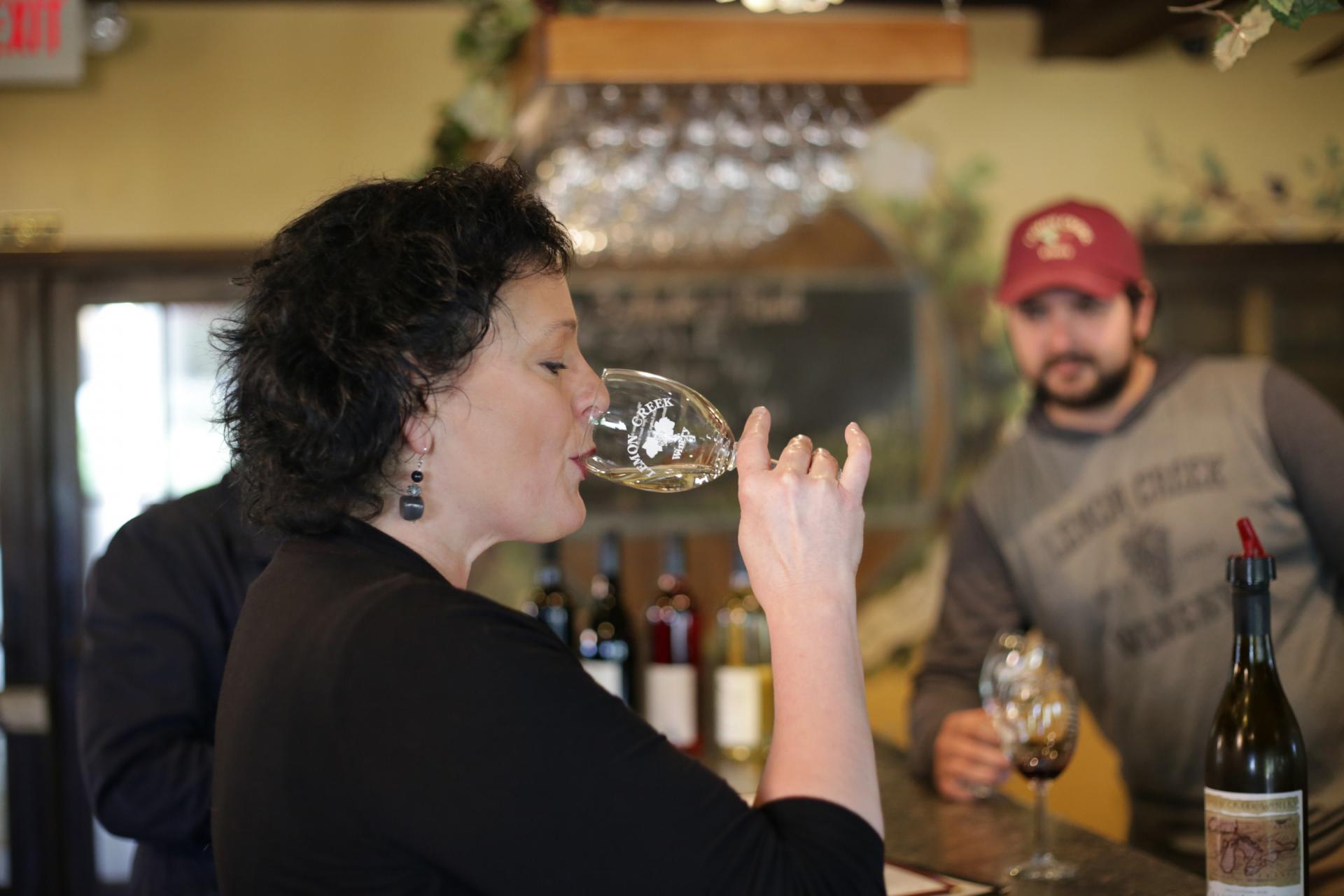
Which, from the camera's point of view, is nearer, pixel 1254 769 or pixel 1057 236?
pixel 1254 769

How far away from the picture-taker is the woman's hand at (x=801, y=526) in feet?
3.49

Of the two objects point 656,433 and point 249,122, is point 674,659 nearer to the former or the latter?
point 656,433

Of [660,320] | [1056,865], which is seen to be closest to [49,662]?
[660,320]

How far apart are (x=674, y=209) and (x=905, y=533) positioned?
1.57 m

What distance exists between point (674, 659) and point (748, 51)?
112 cm

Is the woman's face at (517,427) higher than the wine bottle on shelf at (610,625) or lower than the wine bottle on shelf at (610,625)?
higher

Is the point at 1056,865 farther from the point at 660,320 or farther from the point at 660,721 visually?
the point at 660,320

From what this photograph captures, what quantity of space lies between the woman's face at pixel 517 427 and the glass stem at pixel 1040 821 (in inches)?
29.3

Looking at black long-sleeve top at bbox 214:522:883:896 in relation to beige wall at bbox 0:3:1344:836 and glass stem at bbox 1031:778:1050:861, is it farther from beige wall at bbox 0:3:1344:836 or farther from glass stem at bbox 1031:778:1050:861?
beige wall at bbox 0:3:1344:836

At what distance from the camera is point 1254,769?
52.1 inches

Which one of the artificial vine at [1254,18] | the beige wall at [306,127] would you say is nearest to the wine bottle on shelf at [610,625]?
the artificial vine at [1254,18]

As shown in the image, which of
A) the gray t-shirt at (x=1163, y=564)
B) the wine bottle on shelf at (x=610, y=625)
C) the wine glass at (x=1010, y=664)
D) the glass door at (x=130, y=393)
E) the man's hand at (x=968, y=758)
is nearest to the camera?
the wine glass at (x=1010, y=664)

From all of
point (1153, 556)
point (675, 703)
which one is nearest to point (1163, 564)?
point (1153, 556)

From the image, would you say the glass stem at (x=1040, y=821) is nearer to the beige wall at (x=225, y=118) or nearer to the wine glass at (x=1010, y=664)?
the wine glass at (x=1010, y=664)
